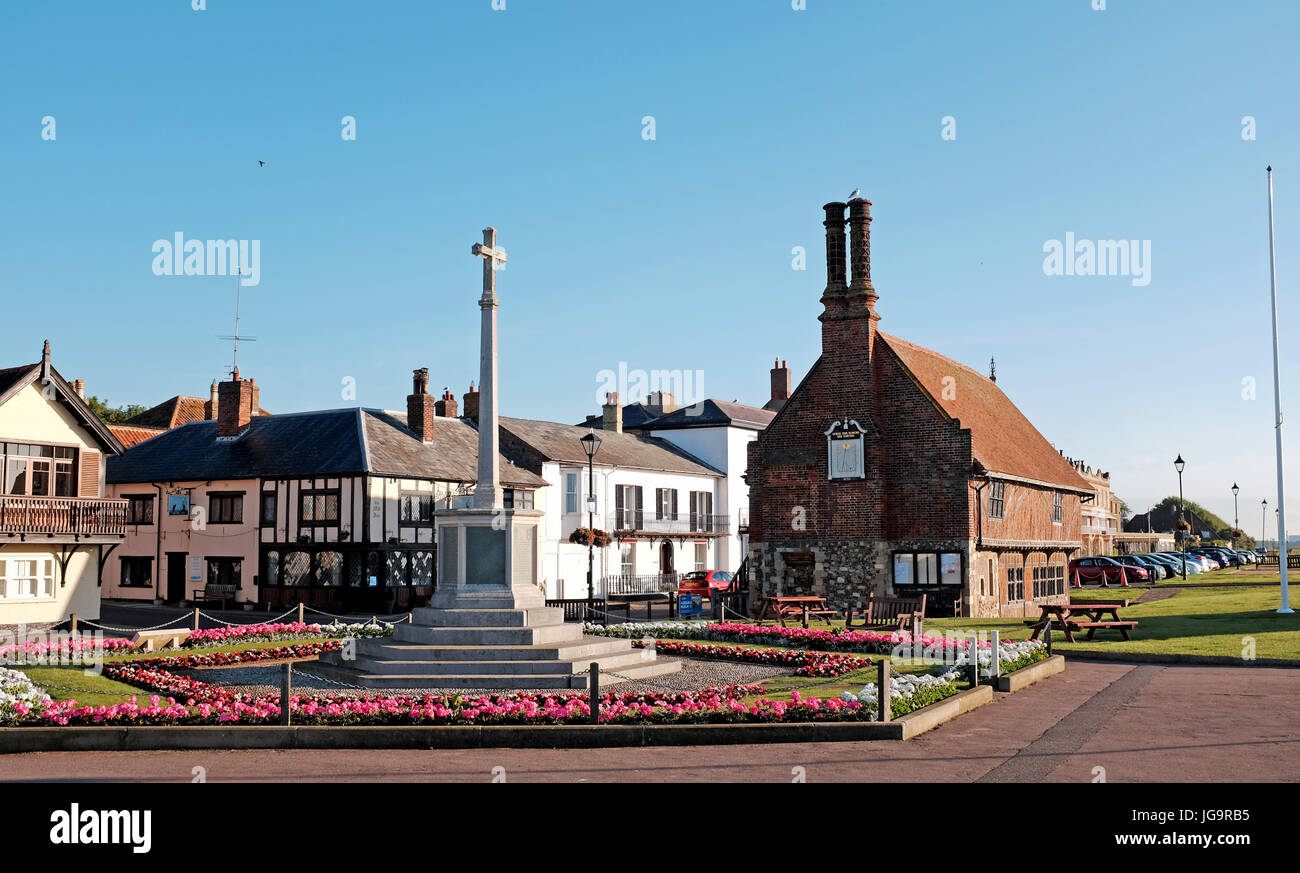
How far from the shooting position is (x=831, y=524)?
3341 centimetres

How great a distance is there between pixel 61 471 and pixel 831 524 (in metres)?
23.9

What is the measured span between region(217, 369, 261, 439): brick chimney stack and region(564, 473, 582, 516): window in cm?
1434

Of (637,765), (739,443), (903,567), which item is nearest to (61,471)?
(903,567)

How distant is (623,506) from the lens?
5209 cm

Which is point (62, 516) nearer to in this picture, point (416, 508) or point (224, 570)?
point (224, 570)

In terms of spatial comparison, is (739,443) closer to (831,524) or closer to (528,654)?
(831,524)

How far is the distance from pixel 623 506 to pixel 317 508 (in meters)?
16.6

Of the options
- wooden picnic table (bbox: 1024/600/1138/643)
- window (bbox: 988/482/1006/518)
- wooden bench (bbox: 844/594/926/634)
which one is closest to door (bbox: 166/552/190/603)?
wooden bench (bbox: 844/594/926/634)

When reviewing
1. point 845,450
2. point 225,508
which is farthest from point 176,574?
point 845,450

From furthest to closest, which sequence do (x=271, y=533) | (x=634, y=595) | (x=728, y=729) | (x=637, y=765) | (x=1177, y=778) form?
(x=634, y=595) < (x=271, y=533) < (x=728, y=729) < (x=637, y=765) < (x=1177, y=778)

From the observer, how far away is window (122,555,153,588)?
4366 cm

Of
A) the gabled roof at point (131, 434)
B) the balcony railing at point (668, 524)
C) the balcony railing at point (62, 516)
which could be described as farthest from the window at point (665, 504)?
the balcony railing at point (62, 516)

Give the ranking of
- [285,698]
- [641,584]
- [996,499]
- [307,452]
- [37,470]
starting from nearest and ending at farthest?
[285,698]
[37,470]
[996,499]
[307,452]
[641,584]

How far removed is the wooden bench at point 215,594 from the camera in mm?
41000
